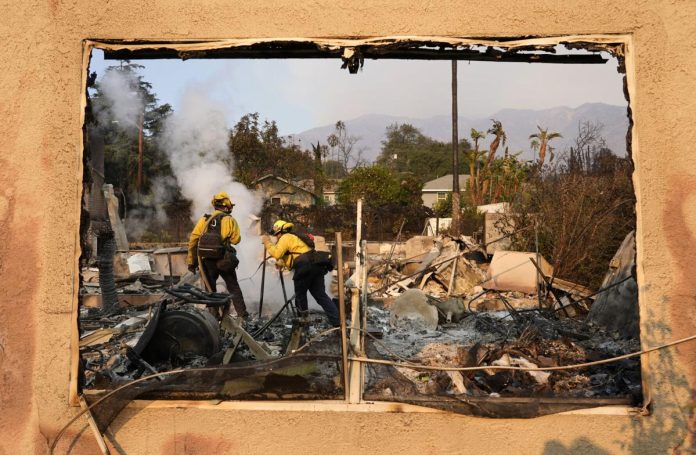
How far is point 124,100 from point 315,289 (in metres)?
29.6

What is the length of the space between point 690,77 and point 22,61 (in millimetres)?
3778

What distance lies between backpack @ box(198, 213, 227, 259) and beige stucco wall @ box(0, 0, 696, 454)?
4.55 metres

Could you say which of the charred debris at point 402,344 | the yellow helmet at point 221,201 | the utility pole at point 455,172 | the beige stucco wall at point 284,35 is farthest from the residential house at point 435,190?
the beige stucco wall at point 284,35

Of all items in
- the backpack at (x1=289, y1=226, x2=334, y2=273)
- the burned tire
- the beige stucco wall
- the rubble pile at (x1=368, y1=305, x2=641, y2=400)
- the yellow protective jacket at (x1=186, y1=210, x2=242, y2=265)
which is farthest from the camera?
the yellow protective jacket at (x1=186, y1=210, x2=242, y2=265)

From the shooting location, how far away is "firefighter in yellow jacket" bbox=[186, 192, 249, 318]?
26.1 ft

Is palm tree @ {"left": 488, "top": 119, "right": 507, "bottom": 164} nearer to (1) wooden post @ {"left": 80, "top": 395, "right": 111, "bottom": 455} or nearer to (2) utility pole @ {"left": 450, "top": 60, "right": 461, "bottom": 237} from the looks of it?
(2) utility pole @ {"left": 450, "top": 60, "right": 461, "bottom": 237}

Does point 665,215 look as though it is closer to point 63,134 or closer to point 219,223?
point 63,134

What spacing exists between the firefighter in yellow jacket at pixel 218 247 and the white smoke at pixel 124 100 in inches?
802

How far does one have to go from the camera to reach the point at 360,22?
11.1 ft

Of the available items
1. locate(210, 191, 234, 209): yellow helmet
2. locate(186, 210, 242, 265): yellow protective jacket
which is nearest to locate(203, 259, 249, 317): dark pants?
locate(186, 210, 242, 265): yellow protective jacket

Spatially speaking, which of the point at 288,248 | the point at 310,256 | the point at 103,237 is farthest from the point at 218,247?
the point at 103,237

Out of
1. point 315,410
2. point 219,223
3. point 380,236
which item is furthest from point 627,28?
point 380,236

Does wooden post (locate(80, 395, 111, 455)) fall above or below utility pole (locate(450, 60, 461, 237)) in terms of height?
below

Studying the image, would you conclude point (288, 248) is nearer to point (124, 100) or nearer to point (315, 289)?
point (315, 289)
